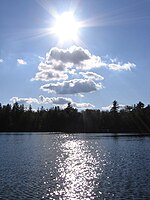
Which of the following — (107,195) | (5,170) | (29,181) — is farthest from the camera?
(5,170)

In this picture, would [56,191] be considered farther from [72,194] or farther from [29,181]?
[29,181]

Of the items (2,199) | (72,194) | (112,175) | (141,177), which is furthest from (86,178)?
(2,199)

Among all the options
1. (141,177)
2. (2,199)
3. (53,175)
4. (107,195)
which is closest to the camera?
(2,199)

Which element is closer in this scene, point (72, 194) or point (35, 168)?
point (72, 194)

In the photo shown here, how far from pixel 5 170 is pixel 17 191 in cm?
1366

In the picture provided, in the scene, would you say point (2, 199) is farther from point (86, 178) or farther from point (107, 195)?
point (86, 178)

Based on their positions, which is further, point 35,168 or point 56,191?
point 35,168

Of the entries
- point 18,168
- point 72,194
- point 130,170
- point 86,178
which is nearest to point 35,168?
point 18,168

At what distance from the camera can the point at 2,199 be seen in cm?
2867

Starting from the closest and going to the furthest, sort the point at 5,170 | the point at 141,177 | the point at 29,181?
the point at 29,181 < the point at 141,177 < the point at 5,170

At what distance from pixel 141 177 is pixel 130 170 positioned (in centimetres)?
599

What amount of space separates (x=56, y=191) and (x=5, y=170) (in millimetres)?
14677

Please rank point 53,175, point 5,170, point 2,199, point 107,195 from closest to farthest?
point 2,199
point 107,195
point 53,175
point 5,170

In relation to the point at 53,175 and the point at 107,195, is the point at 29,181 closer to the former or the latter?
the point at 53,175
